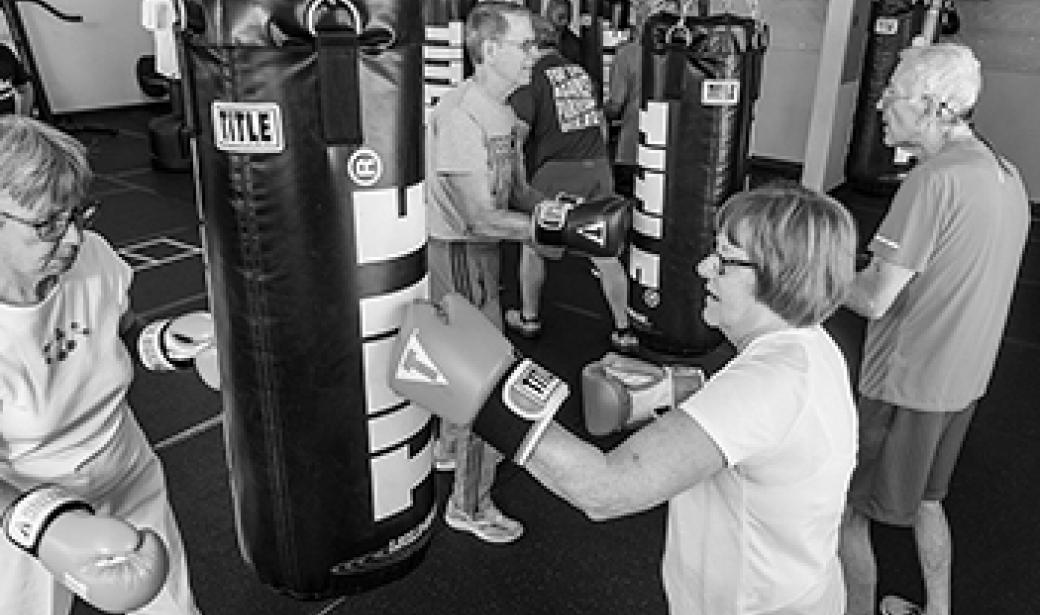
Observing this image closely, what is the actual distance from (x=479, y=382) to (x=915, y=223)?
116cm

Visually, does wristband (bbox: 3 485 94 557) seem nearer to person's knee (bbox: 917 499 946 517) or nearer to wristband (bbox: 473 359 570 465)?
wristband (bbox: 473 359 570 465)

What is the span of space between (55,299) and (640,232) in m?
2.28

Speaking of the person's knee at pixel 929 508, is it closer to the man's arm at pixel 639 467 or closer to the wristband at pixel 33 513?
the man's arm at pixel 639 467

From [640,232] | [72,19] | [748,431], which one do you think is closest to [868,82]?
[640,232]

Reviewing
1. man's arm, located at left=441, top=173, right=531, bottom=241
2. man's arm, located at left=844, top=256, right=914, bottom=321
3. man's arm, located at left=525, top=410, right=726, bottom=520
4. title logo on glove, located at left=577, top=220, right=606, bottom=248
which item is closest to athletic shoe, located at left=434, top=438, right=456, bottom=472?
man's arm, located at left=441, top=173, right=531, bottom=241

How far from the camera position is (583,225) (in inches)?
89.8

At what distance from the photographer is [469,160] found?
225 cm

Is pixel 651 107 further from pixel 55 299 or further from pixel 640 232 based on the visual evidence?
pixel 55 299

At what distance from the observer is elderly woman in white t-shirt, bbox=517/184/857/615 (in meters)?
1.12

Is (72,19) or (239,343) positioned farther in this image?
(72,19)

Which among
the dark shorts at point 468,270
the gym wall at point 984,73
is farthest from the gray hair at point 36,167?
the gym wall at point 984,73

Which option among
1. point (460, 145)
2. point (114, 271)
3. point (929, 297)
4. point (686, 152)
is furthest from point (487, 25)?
point (929, 297)

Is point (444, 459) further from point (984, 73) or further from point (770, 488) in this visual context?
point (984, 73)

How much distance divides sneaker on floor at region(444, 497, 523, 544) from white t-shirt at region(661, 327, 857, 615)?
124 cm
